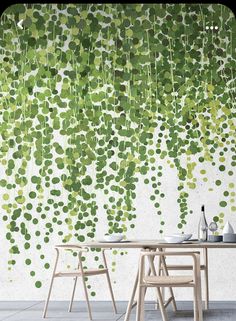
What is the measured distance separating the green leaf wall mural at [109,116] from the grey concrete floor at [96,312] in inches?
15.9

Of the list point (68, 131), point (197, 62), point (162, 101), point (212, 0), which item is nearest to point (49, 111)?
point (68, 131)

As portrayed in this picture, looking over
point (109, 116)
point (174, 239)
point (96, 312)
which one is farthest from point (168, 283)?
point (109, 116)

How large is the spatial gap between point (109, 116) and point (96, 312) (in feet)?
6.37

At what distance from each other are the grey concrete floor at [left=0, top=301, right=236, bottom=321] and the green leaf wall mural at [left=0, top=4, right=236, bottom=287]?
40 centimetres

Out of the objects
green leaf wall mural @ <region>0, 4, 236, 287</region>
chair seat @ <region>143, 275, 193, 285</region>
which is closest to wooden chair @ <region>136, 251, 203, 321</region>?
chair seat @ <region>143, 275, 193, 285</region>

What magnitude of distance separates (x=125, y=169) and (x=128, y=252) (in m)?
0.84

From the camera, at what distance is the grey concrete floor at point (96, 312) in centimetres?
500

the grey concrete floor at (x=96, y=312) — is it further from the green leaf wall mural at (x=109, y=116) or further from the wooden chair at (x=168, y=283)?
the wooden chair at (x=168, y=283)

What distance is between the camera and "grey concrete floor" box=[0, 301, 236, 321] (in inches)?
197

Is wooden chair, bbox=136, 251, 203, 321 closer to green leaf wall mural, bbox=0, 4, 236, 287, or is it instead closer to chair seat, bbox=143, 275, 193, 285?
chair seat, bbox=143, 275, 193, 285

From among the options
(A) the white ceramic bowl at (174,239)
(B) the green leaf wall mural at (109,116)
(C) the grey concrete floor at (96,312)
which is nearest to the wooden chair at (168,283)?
(A) the white ceramic bowl at (174,239)

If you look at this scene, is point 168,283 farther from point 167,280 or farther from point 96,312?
point 96,312

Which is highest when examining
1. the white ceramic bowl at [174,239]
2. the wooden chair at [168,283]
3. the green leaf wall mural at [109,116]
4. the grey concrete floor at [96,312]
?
the green leaf wall mural at [109,116]

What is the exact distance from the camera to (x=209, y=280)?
5969 mm
